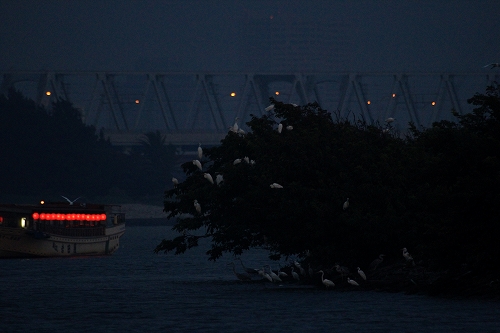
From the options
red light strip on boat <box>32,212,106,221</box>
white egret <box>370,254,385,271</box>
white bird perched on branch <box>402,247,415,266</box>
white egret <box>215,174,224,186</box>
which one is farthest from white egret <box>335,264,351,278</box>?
red light strip on boat <box>32,212,106,221</box>

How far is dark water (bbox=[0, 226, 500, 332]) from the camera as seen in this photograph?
41.1m

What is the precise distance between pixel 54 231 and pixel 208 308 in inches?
1792

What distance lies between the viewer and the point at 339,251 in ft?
182

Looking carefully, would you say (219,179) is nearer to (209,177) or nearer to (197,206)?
(209,177)

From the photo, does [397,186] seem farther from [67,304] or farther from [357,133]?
[67,304]

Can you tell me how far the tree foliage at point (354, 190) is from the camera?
46625 millimetres

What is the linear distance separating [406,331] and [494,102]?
39.6 ft

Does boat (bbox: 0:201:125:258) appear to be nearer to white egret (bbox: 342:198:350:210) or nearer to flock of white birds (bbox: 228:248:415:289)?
flock of white birds (bbox: 228:248:415:289)

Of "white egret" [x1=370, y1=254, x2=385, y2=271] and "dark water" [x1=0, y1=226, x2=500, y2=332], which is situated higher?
"white egret" [x1=370, y1=254, x2=385, y2=271]

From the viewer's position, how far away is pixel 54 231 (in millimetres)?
91625

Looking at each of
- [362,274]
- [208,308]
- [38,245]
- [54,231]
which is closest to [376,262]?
[362,274]

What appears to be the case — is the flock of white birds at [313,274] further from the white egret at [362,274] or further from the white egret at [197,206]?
the white egret at [197,206]

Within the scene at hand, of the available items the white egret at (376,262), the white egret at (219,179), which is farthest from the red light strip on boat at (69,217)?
the white egret at (376,262)

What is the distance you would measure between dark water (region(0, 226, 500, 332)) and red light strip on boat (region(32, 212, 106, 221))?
20.1 meters
